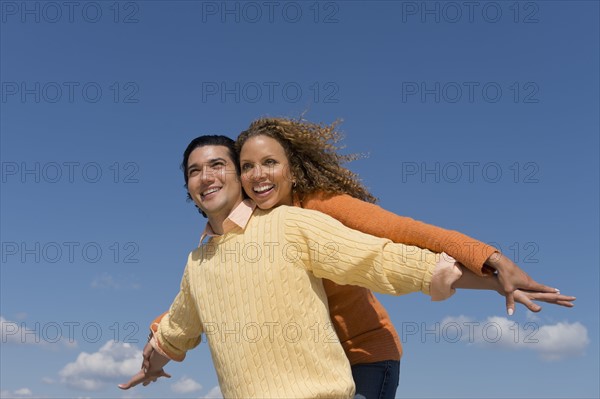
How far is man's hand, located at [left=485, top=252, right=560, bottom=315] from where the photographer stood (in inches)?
144

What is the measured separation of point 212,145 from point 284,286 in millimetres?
1164

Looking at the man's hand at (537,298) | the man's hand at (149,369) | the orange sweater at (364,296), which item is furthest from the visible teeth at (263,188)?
the man's hand at (149,369)

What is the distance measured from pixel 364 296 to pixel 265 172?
1036 mm

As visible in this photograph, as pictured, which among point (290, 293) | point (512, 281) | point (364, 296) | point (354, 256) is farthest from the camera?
point (364, 296)

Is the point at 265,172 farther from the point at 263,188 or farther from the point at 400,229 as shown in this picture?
the point at 400,229

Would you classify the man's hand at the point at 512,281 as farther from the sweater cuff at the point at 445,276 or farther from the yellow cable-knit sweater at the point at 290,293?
the yellow cable-knit sweater at the point at 290,293

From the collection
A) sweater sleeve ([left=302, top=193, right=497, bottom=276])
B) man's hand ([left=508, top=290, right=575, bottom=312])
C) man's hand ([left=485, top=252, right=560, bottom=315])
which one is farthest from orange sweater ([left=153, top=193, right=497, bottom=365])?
man's hand ([left=508, top=290, right=575, bottom=312])

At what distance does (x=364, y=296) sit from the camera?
4469 millimetres

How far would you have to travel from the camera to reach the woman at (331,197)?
14.3ft

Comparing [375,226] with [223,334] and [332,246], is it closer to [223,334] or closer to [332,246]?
[332,246]

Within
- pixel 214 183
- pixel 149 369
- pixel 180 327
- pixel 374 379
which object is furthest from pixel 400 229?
pixel 149 369

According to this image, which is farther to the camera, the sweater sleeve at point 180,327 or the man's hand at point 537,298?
the sweater sleeve at point 180,327

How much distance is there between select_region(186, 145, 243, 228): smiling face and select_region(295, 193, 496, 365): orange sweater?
1.49 ft

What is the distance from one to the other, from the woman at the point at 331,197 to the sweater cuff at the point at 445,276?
0.54 meters
